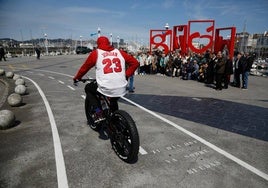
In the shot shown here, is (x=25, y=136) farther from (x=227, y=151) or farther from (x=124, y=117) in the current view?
(x=227, y=151)

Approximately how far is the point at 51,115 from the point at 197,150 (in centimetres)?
448

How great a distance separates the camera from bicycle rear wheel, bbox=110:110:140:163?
3.44 m

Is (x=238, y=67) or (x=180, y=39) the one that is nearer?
(x=238, y=67)

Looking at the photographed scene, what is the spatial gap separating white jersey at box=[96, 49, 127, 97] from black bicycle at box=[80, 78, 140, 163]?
254mm

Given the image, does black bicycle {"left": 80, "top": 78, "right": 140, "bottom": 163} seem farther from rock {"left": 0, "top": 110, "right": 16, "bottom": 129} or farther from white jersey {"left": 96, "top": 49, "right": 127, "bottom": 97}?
rock {"left": 0, "top": 110, "right": 16, "bottom": 129}

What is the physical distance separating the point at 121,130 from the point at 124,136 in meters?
0.12

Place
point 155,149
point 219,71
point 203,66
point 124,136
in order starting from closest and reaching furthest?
point 124,136, point 155,149, point 219,71, point 203,66

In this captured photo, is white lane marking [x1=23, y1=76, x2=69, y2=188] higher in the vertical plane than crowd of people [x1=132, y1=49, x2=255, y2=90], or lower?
lower

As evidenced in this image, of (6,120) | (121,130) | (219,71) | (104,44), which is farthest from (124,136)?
(219,71)

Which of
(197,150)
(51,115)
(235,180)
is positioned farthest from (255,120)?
(51,115)

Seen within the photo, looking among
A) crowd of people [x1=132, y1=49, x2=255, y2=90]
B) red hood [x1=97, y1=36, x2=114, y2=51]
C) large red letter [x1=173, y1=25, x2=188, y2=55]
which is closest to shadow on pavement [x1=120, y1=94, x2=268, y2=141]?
crowd of people [x1=132, y1=49, x2=255, y2=90]

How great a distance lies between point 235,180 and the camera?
10.9ft

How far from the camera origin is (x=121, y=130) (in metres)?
3.77

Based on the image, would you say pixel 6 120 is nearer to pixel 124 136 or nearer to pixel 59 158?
pixel 59 158
